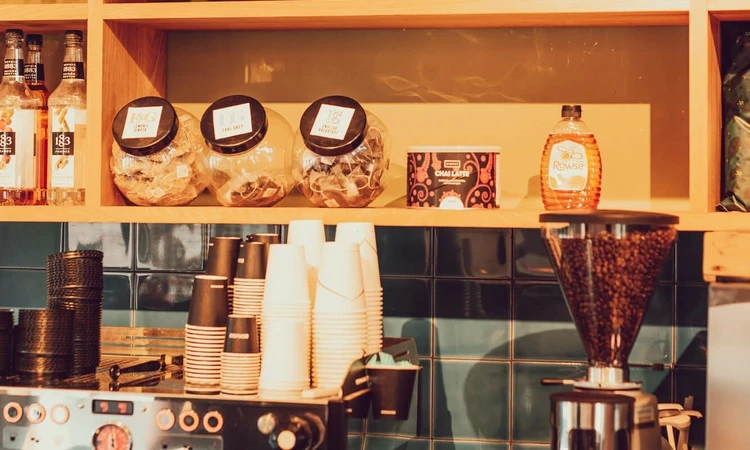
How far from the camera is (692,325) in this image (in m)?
1.80

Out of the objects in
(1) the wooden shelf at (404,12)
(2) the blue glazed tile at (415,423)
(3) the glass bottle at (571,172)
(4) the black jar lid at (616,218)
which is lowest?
(2) the blue glazed tile at (415,423)

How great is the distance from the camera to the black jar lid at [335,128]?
159 centimetres

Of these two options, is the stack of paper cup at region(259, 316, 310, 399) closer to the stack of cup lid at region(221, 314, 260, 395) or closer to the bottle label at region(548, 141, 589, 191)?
the stack of cup lid at region(221, 314, 260, 395)

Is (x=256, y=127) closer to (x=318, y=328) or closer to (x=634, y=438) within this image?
(x=318, y=328)

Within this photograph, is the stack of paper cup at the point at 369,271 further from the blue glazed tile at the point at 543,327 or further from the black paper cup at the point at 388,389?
the blue glazed tile at the point at 543,327

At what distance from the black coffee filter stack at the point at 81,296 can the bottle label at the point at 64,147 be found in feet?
0.58

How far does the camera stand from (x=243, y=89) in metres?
1.95

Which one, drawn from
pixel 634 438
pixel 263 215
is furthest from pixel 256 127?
pixel 634 438

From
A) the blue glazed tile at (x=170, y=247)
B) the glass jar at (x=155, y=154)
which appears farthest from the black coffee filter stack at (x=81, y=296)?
the blue glazed tile at (x=170, y=247)

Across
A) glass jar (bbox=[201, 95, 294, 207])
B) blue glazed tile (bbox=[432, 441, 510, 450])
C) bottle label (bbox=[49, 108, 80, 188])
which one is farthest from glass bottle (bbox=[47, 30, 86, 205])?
blue glazed tile (bbox=[432, 441, 510, 450])

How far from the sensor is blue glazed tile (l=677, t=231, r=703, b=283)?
1802 millimetres

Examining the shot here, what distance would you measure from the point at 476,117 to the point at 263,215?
49cm

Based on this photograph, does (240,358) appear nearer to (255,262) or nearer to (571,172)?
(255,262)

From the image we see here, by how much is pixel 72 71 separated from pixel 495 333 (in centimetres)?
91
